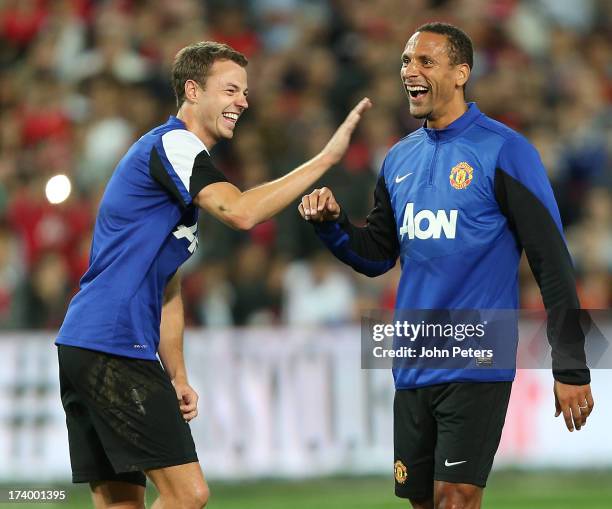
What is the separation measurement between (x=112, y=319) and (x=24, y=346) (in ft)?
17.1

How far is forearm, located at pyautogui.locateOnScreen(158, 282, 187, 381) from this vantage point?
583 centimetres

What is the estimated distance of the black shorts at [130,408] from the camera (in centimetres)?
525

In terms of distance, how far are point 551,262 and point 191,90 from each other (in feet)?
5.72

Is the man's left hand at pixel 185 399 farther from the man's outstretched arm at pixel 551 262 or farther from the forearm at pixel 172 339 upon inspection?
the man's outstretched arm at pixel 551 262

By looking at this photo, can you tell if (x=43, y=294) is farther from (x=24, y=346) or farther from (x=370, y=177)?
(x=370, y=177)

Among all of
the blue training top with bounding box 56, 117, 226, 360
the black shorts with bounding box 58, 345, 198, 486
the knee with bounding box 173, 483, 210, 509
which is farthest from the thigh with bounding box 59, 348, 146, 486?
the knee with bounding box 173, 483, 210, 509

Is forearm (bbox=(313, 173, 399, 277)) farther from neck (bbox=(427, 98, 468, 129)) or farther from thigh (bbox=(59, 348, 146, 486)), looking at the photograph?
thigh (bbox=(59, 348, 146, 486))

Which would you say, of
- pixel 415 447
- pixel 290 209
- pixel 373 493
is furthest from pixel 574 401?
pixel 290 209

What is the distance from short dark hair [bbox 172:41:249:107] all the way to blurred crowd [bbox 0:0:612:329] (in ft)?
17.0

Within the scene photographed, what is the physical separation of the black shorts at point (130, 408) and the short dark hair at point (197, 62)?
1248mm

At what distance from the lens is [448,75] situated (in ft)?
18.6

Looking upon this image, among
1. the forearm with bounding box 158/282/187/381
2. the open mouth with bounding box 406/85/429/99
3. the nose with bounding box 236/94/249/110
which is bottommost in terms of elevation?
the forearm with bounding box 158/282/187/381

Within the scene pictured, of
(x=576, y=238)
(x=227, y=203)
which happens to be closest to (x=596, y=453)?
(x=576, y=238)

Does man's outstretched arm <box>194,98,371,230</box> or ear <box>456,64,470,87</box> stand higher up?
ear <box>456,64,470,87</box>
